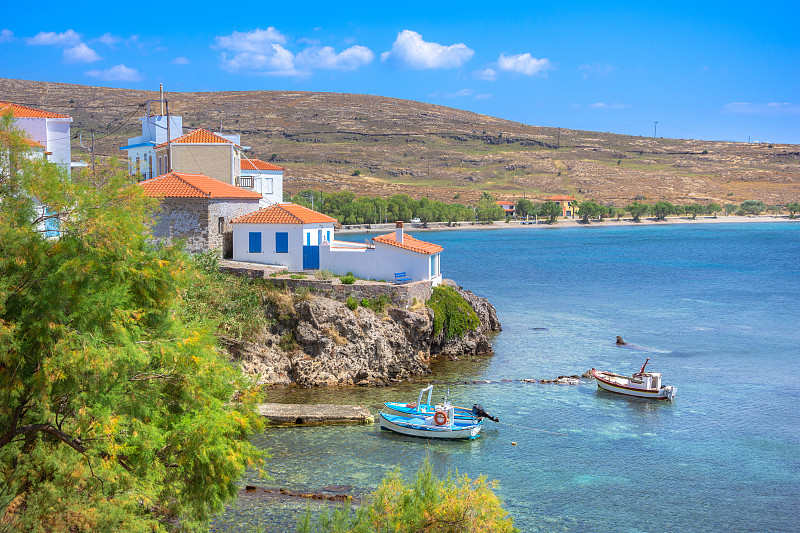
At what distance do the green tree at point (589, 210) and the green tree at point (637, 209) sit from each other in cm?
643

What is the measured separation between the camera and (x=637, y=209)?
170 meters

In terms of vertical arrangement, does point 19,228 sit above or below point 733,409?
above

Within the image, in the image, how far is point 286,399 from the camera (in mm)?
27797

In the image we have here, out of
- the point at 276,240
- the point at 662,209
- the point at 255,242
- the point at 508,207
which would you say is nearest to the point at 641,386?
the point at 276,240

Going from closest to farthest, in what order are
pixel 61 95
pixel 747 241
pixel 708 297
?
pixel 708 297 → pixel 747 241 → pixel 61 95

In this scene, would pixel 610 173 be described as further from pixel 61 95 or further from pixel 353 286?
pixel 353 286

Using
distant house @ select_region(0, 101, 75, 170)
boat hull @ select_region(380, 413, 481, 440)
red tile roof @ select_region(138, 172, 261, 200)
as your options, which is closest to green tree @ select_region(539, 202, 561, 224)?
red tile roof @ select_region(138, 172, 261, 200)

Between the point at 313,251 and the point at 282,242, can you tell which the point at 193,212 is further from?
the point at 313,251

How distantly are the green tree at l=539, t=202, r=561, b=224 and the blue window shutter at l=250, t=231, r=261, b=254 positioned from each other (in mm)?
134778

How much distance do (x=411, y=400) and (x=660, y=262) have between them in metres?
69.3

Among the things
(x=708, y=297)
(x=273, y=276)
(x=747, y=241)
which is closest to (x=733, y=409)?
(x=273, y=276)

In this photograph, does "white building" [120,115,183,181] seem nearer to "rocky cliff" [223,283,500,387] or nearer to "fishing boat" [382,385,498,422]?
"rocky cliff" [223,283,500,387]

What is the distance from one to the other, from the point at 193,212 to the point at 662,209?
510 ft

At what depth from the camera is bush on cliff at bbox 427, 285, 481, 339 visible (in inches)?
1346
